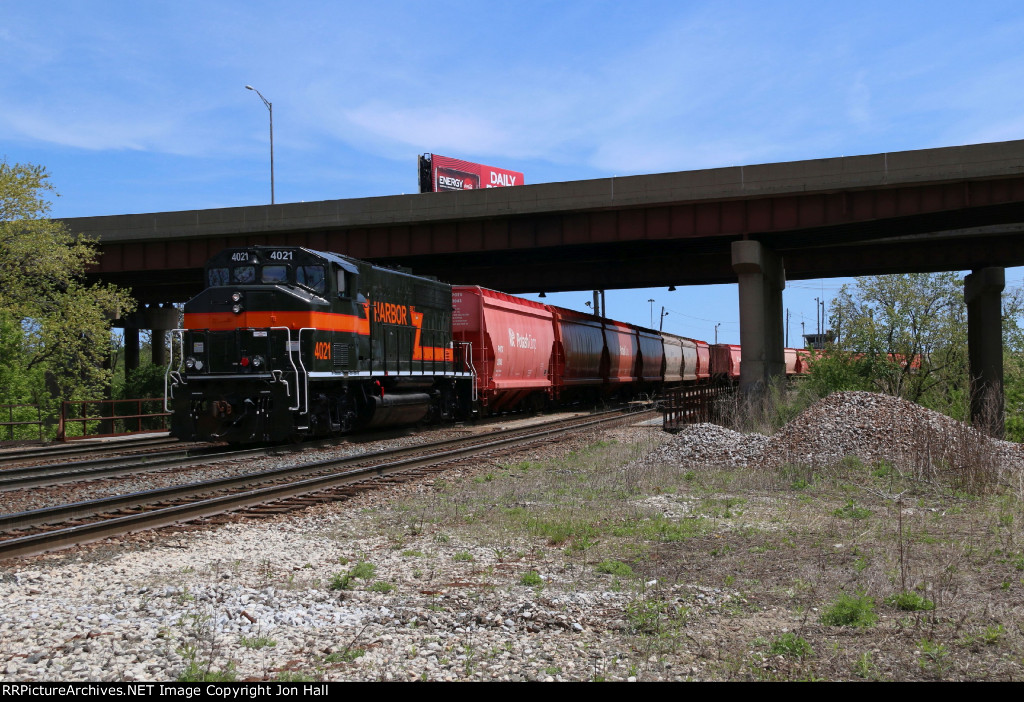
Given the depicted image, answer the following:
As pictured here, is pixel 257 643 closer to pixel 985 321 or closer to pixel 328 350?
pixel 328 350

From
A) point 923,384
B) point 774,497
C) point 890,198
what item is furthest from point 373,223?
point 774,497

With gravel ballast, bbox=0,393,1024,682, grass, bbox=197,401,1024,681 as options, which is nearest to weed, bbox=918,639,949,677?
grass, bbox=197,401,1024,681

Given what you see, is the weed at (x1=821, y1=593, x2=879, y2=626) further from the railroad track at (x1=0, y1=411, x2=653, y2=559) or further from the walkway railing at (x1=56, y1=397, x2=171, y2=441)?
the walkway railing at (x1=56, y1=397, x2=171, y2=441)

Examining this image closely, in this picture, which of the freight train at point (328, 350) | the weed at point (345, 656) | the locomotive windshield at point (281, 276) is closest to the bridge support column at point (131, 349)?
the freight train at point (328, 350)

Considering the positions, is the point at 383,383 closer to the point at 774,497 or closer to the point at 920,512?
the point at 774,497

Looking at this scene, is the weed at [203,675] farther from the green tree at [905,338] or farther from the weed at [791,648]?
the green tree at [905,338]

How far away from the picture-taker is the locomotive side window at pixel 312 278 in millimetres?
16562

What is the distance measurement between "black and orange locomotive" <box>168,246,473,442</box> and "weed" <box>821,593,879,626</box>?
11703 mm

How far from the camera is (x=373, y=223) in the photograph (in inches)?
1221

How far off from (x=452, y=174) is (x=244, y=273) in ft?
271

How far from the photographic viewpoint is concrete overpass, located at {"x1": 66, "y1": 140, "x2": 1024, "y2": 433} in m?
25.9

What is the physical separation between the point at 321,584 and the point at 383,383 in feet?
43.1

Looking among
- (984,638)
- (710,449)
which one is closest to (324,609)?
(984,638)

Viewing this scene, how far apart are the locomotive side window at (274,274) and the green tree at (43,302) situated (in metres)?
13.8
